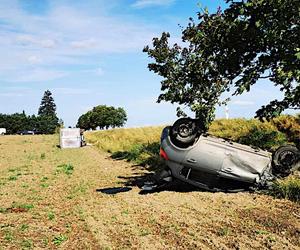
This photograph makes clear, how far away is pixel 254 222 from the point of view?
7.33m

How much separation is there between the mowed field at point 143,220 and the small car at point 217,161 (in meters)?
0.37

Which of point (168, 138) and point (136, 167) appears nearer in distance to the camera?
point (168, 138)

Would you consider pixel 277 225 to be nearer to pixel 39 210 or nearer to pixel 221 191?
pixel 221 191

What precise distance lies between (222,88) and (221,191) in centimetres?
327

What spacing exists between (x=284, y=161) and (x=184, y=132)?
260 cm

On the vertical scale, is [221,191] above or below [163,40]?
below

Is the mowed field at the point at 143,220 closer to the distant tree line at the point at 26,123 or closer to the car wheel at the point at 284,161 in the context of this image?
the car wheel at the point at 284,161

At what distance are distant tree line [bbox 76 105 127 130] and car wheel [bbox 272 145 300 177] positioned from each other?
122 m

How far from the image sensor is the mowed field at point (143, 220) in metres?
6.52

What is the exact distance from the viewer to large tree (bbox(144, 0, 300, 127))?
357 inches

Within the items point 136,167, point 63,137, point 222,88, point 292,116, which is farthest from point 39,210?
point 63,137

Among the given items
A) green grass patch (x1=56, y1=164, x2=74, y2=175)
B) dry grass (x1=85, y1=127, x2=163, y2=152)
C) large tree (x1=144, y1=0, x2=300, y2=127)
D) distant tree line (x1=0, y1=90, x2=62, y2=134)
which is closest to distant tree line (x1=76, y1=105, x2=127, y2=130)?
distant tree line (x1=0, y1=90, x2=62, y2=134)

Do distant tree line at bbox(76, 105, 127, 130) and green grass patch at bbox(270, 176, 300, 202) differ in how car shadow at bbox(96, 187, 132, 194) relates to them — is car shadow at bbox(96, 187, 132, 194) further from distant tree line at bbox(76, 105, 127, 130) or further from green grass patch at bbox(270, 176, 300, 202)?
distant tree line at bbox(76, 105, 127, 130)

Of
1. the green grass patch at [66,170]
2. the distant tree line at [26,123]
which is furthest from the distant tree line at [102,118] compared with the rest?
the green grass patch at [66,170]
